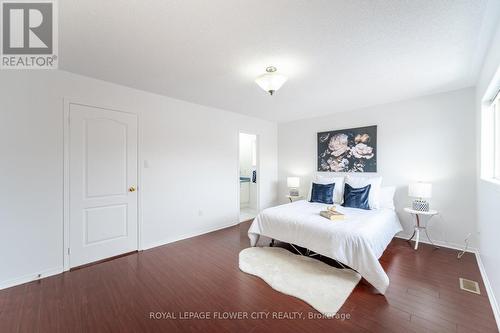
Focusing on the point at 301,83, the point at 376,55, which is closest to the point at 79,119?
the point at 301,83

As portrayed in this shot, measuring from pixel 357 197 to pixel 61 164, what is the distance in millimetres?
4326

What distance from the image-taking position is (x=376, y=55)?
86.4 inches

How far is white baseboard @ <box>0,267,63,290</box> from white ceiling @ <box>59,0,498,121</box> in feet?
7.95

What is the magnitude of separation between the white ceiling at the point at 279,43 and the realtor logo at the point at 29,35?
0.30ft

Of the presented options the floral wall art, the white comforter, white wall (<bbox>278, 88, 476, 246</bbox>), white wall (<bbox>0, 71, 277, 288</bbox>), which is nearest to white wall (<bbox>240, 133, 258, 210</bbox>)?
white wall (<bbox>0, 71, 277, 288</bbox>)

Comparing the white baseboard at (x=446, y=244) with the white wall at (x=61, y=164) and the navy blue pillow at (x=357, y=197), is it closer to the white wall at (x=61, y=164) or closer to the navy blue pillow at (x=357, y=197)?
the navy blue pillow at (x=357, y=197)

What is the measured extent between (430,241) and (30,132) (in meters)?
5.84

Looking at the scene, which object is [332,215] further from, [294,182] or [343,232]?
[294,182]

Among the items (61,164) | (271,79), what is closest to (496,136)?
(271,79)

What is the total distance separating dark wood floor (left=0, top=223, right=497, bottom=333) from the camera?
1.72 m

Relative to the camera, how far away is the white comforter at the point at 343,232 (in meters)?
2.23

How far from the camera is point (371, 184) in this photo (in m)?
3.70

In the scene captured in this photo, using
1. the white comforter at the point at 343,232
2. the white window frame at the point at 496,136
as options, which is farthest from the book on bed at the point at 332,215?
the white window frame at the point at 496,136

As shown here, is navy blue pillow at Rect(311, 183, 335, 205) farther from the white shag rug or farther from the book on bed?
the white shag rug
